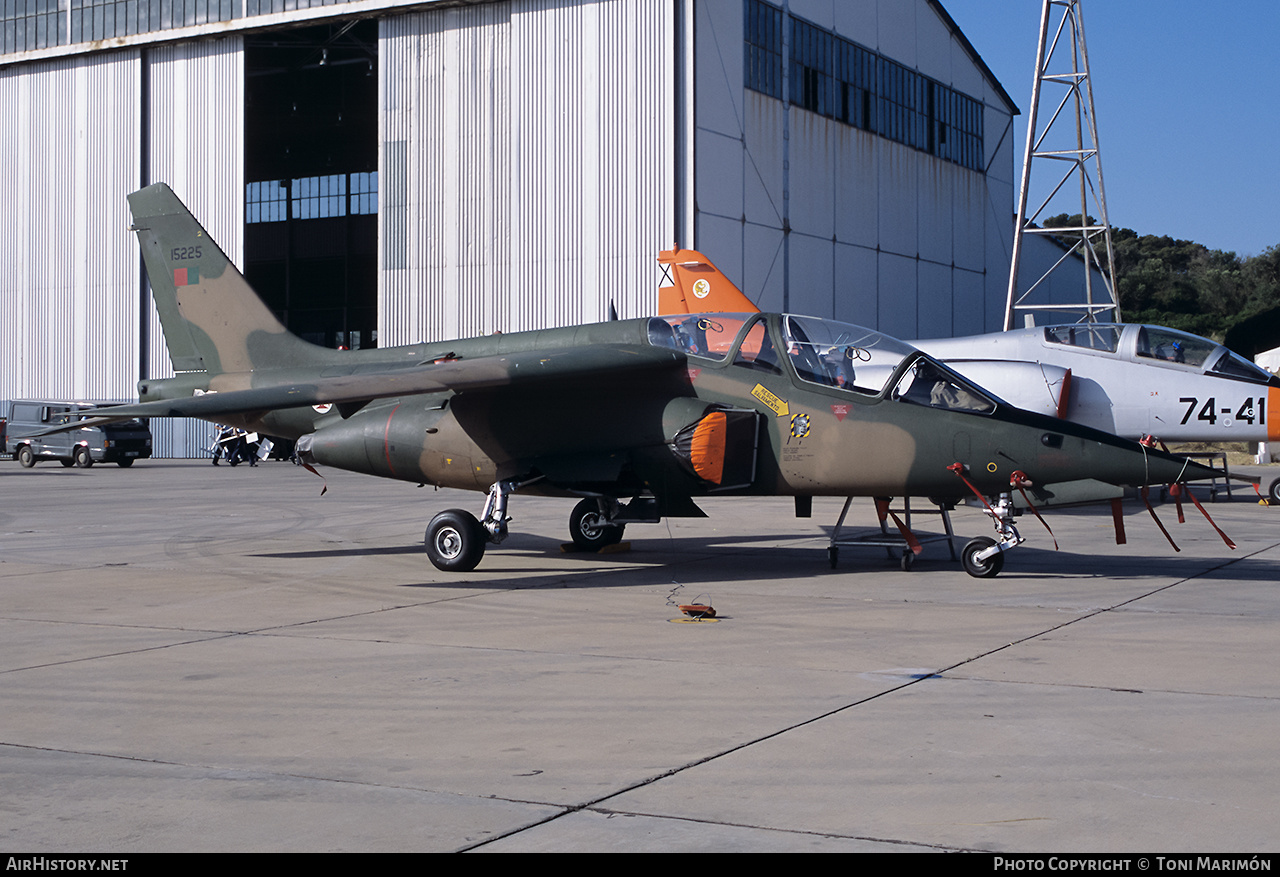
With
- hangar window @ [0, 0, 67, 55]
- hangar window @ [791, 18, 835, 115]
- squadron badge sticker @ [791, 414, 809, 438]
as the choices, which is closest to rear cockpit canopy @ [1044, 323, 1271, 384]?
squadron badge sticker @ [791, 414, 809, 438]

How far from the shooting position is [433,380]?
36.3ft

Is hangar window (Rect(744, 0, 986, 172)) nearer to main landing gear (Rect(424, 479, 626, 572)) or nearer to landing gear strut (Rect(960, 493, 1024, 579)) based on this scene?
main landing gear (Rect(424, 479, 626, 572))

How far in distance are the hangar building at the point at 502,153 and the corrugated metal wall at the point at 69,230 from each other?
10 cm

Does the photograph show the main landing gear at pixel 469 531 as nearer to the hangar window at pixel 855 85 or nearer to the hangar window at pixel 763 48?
the hangar window at pixel 763 48

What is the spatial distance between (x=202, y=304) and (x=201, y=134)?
95.3 ft

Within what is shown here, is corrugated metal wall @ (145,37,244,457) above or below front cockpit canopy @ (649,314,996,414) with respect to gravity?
above

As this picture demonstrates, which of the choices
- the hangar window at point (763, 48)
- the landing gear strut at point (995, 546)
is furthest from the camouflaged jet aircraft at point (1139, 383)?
the hangar window at point (763, 48)

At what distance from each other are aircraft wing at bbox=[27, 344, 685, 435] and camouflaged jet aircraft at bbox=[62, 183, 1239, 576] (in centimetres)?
2

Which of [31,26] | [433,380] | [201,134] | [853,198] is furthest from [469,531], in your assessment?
[31,26]

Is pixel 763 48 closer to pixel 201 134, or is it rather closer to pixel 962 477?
pixel 201 134

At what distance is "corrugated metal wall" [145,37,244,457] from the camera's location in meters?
39.9

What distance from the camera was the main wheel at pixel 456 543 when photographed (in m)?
11.9

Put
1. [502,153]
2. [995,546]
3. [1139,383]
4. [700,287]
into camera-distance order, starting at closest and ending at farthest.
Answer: [995,546]
[1139,383]
[700,287]
[502,153]
